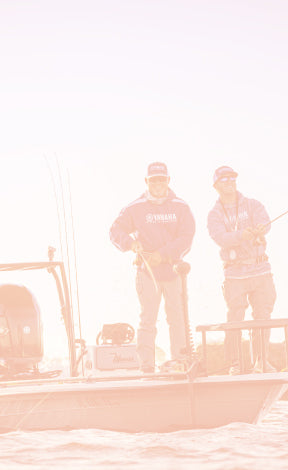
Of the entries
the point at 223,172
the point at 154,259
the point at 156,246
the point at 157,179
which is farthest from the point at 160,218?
the point at 223,172

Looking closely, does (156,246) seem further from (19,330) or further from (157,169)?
(19,330)

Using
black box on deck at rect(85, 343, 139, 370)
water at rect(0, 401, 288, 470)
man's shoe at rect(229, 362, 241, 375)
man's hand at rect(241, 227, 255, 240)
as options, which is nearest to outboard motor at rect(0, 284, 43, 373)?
water at rect(0, 401, 288, 470)

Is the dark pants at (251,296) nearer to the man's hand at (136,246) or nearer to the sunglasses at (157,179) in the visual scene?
the man's hand at (136,246)

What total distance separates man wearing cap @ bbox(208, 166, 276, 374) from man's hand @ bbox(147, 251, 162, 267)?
0.76 m

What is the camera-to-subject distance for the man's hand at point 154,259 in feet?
24.9

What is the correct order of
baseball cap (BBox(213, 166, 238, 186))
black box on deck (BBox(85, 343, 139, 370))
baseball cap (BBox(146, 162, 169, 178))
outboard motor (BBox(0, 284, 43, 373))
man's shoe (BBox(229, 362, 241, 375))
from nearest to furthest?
1. man's shoe (BBox(229, 362, 241, 375))
2. outboard motor (BBox(0, 284, 43, 373))
3. baseball cap (BBox(146, 162, 169, 178))
4. baseball cap (BBox(213, 166, 238, 186))
5. black box on deck (BBox(85, 343, 139, 370))

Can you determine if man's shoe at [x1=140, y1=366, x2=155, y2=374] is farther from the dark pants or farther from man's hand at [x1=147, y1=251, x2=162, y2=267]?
the dark pants

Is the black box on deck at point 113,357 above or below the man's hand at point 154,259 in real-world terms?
below

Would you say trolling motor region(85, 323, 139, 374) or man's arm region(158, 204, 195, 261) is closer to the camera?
man's arm region(158, 204, 195, 261)

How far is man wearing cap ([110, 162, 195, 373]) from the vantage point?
7.57m

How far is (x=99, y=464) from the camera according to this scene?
5.50m

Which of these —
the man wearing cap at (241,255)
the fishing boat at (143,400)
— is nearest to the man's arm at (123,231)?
the man wearing cap at (241,255)

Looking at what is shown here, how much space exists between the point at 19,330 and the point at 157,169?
6.53 ft

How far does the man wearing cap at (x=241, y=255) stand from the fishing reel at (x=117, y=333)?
130cm
